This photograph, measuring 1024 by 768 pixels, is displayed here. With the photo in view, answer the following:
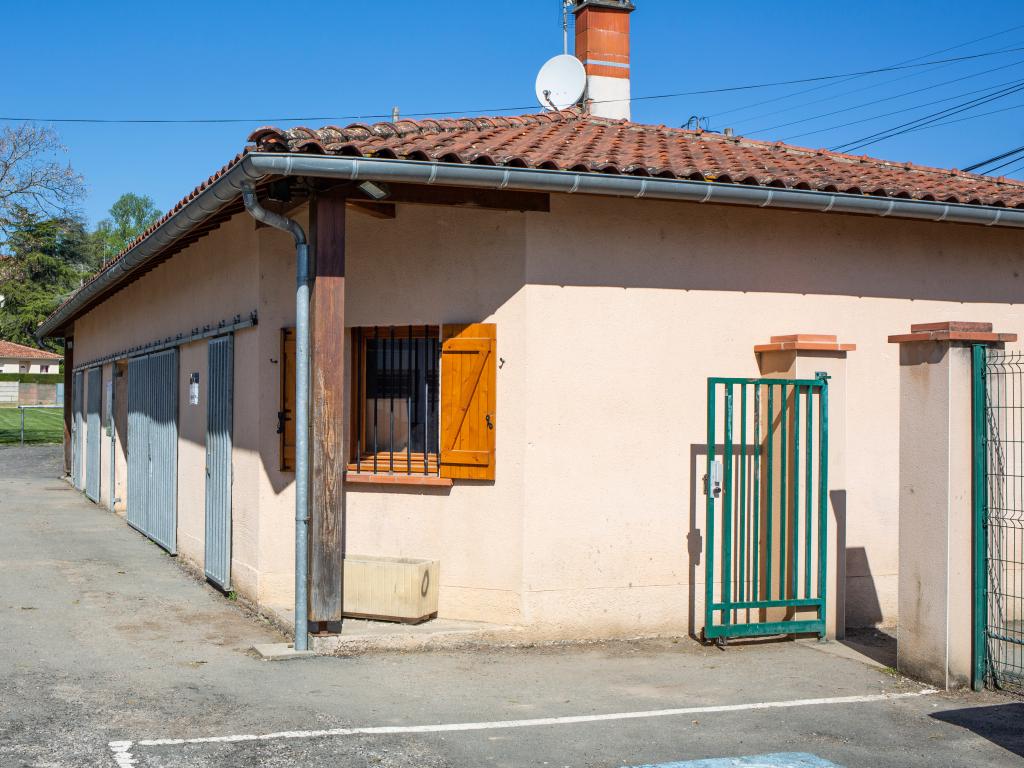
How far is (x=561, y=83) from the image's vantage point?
37.7ft

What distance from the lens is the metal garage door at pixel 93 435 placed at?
61.2 ft

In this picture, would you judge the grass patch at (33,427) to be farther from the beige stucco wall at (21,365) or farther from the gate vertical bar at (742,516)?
the gate vertical bar at (742,516)

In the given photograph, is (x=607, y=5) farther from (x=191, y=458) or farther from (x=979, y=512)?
(x=979, y=512)

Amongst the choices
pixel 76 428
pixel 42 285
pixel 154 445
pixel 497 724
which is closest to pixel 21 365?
pixel 42 285

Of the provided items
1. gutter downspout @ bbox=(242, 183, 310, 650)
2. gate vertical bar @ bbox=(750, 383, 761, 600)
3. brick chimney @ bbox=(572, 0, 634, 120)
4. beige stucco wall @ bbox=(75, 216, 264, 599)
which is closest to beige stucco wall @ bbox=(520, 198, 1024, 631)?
gate vertical bar @ bbox=(750, 383, 761, 600)

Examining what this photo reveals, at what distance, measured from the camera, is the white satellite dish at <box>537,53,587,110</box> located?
450 inches

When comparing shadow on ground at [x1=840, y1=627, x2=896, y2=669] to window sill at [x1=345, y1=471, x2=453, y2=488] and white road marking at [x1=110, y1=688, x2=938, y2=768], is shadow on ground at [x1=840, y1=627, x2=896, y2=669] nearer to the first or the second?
white road marking at [x1=110, y1=688, x2=938, y2=768]

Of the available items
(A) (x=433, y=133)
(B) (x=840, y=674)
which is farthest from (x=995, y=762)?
(A) (x=433, y=133)

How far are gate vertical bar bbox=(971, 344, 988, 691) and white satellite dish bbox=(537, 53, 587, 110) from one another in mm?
6039

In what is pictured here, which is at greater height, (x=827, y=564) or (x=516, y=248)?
(x=516, y=248)

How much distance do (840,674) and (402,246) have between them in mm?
4481

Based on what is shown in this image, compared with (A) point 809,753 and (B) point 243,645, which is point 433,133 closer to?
(B) point 243,645

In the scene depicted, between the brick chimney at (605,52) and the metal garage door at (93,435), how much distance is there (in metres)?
11.0

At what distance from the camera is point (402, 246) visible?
8359 millimetres
